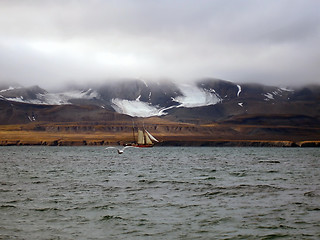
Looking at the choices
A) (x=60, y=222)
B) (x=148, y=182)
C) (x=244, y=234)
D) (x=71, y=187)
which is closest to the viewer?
(x=244, y=234)

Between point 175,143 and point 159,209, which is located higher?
point 159,209

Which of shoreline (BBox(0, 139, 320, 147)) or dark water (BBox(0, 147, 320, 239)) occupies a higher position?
dark water (BBox(0, 147, 320, 239))

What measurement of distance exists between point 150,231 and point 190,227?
2047 mm

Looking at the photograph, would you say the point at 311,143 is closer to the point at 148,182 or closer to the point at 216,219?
the point at 148,182

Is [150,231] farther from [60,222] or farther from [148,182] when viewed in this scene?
[148,182]

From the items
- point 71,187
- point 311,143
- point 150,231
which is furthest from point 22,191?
point 311,143

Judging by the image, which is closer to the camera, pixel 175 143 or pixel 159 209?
pixel 159 209

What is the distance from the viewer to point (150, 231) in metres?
23.2

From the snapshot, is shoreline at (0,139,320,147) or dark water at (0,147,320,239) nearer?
dark water at (0,147,320,239)

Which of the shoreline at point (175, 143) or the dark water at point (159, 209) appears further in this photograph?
the shoreline at point (175, 143)

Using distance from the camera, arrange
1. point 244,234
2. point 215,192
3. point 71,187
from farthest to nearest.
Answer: point 71,187 < point 215,192 < point 244,234

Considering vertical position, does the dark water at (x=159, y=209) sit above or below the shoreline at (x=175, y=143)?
above

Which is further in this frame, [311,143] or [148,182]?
[311,143]

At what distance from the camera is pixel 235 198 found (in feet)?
107
